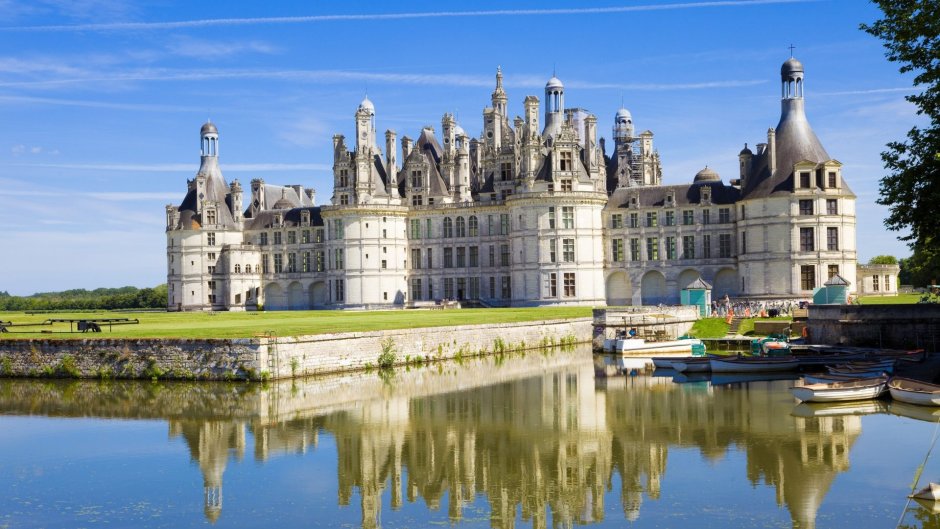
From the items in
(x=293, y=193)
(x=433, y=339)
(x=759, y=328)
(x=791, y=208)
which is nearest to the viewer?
(x=433, y=339)

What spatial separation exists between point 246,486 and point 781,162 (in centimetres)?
4764

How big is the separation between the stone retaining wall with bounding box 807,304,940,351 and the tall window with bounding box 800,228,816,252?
17325mm

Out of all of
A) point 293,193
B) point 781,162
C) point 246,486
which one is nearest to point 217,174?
point 293,193

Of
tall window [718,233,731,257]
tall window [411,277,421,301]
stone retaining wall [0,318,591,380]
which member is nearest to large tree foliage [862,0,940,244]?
stone retaining wall [0,318,591,380]

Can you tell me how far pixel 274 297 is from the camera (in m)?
77.7

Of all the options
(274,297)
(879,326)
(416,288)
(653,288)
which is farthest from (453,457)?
(274,297)

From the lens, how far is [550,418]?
26.4 meters

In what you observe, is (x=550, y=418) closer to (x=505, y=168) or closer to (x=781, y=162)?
(x=781, y=162)

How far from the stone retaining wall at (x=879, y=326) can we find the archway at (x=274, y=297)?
45925 mm

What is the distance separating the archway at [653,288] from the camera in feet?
214

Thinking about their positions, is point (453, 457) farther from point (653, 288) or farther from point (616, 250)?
point (616, 250)

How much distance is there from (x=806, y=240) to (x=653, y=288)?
11.1 metres

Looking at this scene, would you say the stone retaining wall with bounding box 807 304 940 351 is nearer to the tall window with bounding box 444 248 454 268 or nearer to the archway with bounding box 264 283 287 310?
the tall window with bounding box 444 248 454 268

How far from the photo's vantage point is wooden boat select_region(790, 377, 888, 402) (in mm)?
Result: 27016
